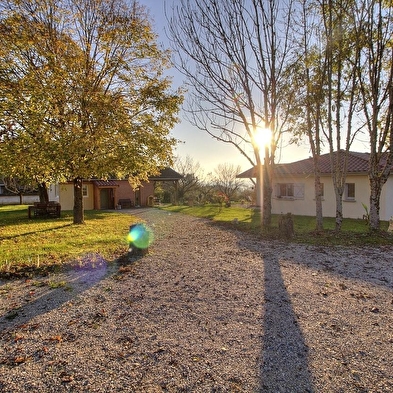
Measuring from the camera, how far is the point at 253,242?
929cm

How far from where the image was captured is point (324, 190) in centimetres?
1756

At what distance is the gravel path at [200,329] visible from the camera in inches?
102

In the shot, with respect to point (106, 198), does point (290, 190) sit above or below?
above

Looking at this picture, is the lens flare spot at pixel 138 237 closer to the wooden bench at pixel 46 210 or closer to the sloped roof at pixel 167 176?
the wooden bench at pixel 46 210

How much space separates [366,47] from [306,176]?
929 centimetres

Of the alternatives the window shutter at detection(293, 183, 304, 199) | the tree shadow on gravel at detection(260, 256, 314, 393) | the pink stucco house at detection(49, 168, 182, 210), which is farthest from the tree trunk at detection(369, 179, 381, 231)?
the pink stucco house at detection(49, 168, 182, 210)

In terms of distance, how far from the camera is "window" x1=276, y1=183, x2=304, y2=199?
62.2 ft

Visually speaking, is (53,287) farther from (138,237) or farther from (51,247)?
(51,247)

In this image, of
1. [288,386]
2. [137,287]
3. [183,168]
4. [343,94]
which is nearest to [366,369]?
[288,386]

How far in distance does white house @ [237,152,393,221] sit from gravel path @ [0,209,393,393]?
10884mm

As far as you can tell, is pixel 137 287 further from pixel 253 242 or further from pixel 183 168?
pixel 183 168

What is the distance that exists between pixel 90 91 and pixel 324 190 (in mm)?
14085

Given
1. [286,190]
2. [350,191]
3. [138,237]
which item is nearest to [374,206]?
[350,191]

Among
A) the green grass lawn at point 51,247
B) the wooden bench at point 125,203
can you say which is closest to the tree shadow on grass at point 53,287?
the green grass lawn at point 51,247
